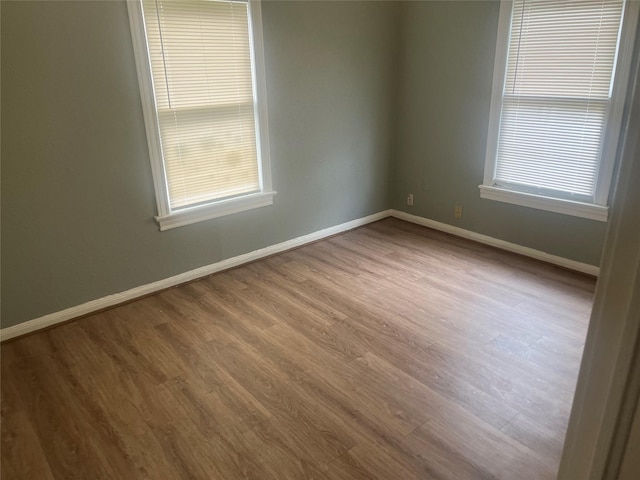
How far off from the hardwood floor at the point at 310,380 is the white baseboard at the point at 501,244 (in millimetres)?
116

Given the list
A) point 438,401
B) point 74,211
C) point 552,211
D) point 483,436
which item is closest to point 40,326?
point 74,211

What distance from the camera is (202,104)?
10.5 feet

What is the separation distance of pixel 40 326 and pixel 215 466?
5.62 ft

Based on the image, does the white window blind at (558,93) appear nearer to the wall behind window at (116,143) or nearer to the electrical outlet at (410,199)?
the electrical outlet at (410,199)

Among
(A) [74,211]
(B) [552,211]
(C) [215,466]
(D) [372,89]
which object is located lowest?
(C) [215,466]

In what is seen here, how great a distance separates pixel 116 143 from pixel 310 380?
74.8 inches

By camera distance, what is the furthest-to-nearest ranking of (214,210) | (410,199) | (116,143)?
(410,199), (214,210), (116,143)

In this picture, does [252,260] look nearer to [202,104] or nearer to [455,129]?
[202,104]

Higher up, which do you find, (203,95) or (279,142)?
(203,95)

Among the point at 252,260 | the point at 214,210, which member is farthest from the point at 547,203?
the point at 214,210

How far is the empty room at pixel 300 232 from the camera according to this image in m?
2.06

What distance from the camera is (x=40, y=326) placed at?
288cm

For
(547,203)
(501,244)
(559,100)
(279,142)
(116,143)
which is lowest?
(501,244)

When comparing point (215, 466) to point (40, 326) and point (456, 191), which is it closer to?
point (40, 326)
